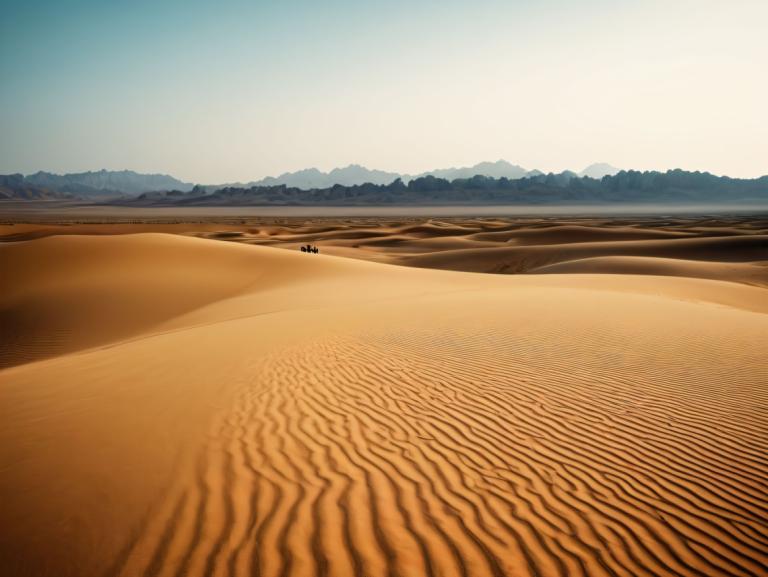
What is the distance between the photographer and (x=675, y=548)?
3246mm

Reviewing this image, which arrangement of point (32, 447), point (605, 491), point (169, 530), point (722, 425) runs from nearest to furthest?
point (169, 530), point (605, 491), point (32, 447), point (722, 425)

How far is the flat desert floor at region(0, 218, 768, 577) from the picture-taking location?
124 inches

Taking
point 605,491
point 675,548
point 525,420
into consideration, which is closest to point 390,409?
point 525,420

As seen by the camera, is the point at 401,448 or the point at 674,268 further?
the point at 674,268

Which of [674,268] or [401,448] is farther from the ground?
[401,448]

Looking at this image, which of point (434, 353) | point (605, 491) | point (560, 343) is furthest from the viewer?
point (560, 343)

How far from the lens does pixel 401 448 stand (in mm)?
4453

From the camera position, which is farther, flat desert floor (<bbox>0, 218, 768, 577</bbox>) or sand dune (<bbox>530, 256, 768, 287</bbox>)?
sand dune (<bbox>530, 256, 768, 287</bbox>)

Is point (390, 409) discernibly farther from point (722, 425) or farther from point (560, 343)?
point (560, 343)

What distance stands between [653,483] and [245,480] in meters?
3.42

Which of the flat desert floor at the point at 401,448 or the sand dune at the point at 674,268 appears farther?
the sand dune at the point at 674,268

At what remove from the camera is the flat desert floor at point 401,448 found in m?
3.14

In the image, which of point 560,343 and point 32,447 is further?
point 560,343

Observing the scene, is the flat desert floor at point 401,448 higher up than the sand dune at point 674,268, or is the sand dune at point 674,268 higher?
the flat desert floor at point 401,448
